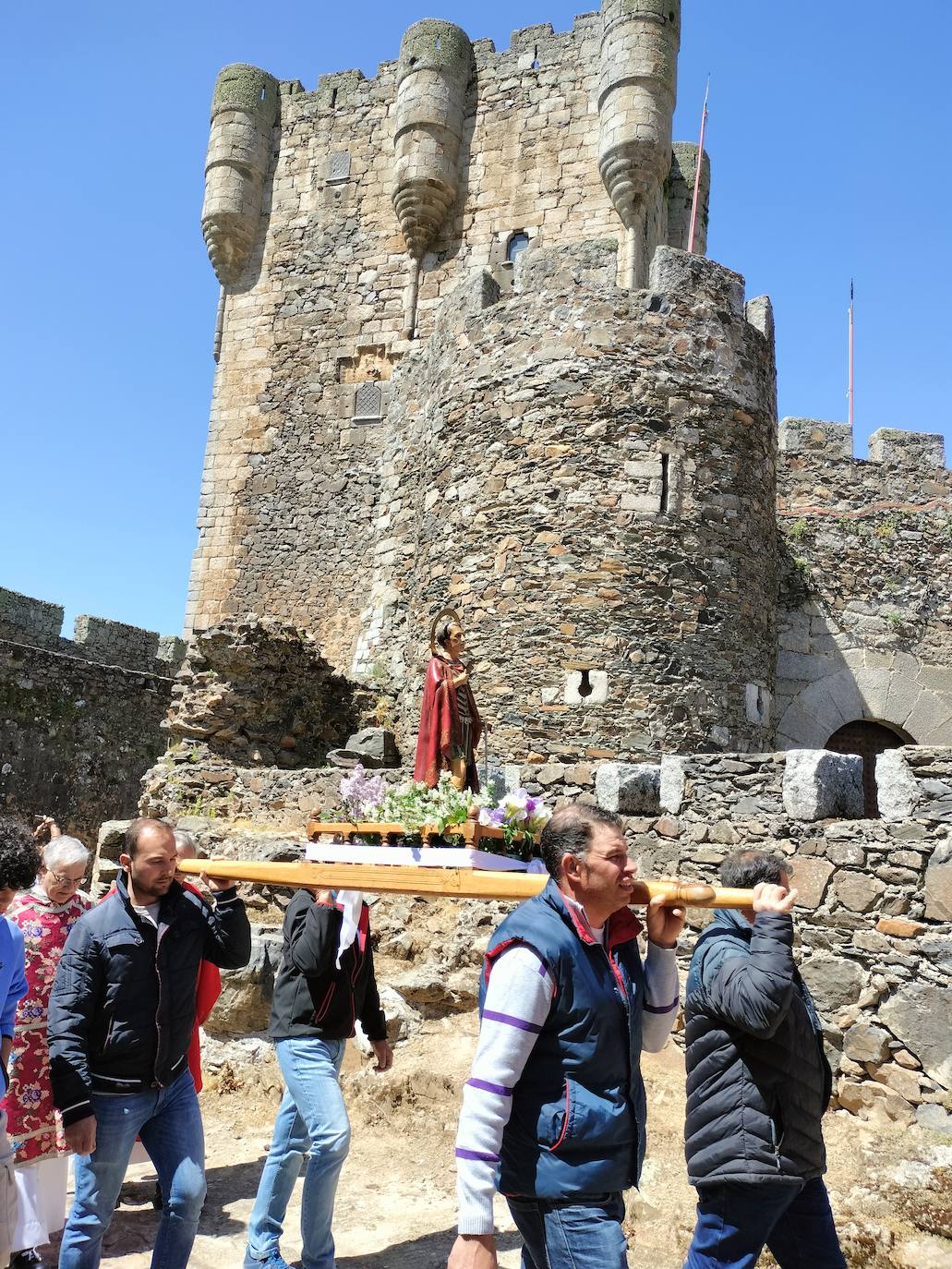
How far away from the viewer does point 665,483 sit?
9.74 metres

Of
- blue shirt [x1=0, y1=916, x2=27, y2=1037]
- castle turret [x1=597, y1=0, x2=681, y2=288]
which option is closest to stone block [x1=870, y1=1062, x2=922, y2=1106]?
blue shirt [x1=0, y1=916, x2=27, y2=1037]

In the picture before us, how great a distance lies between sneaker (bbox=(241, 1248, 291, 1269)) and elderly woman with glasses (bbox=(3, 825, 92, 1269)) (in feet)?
2.52

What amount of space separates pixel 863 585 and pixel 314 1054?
9.41 m

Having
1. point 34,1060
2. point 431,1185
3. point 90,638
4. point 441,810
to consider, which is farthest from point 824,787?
point 90,638

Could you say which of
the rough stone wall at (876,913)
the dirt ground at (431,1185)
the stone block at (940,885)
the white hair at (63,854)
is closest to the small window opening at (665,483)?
the rough stone wall at (876,913)

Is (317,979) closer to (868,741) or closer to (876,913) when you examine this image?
(876,913)

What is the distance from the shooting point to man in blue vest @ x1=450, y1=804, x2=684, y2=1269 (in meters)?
2.39

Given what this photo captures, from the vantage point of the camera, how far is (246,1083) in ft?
21.1

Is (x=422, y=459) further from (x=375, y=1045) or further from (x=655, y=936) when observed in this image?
(x=655, y=936)

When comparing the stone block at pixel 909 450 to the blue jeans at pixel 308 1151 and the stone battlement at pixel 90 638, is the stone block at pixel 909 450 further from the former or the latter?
the stone battlement at pixel 90 638

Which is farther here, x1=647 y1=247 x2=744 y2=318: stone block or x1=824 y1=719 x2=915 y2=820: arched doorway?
x1=824 y1=719 x2=915 y2=820: arched doorway

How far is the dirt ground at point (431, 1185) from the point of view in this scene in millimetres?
4199

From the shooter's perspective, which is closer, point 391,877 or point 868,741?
point 391,877

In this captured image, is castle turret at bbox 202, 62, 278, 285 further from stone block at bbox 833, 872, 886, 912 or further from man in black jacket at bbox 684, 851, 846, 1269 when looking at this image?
man in black jacket at bbox 684, 851, 846, 1269
